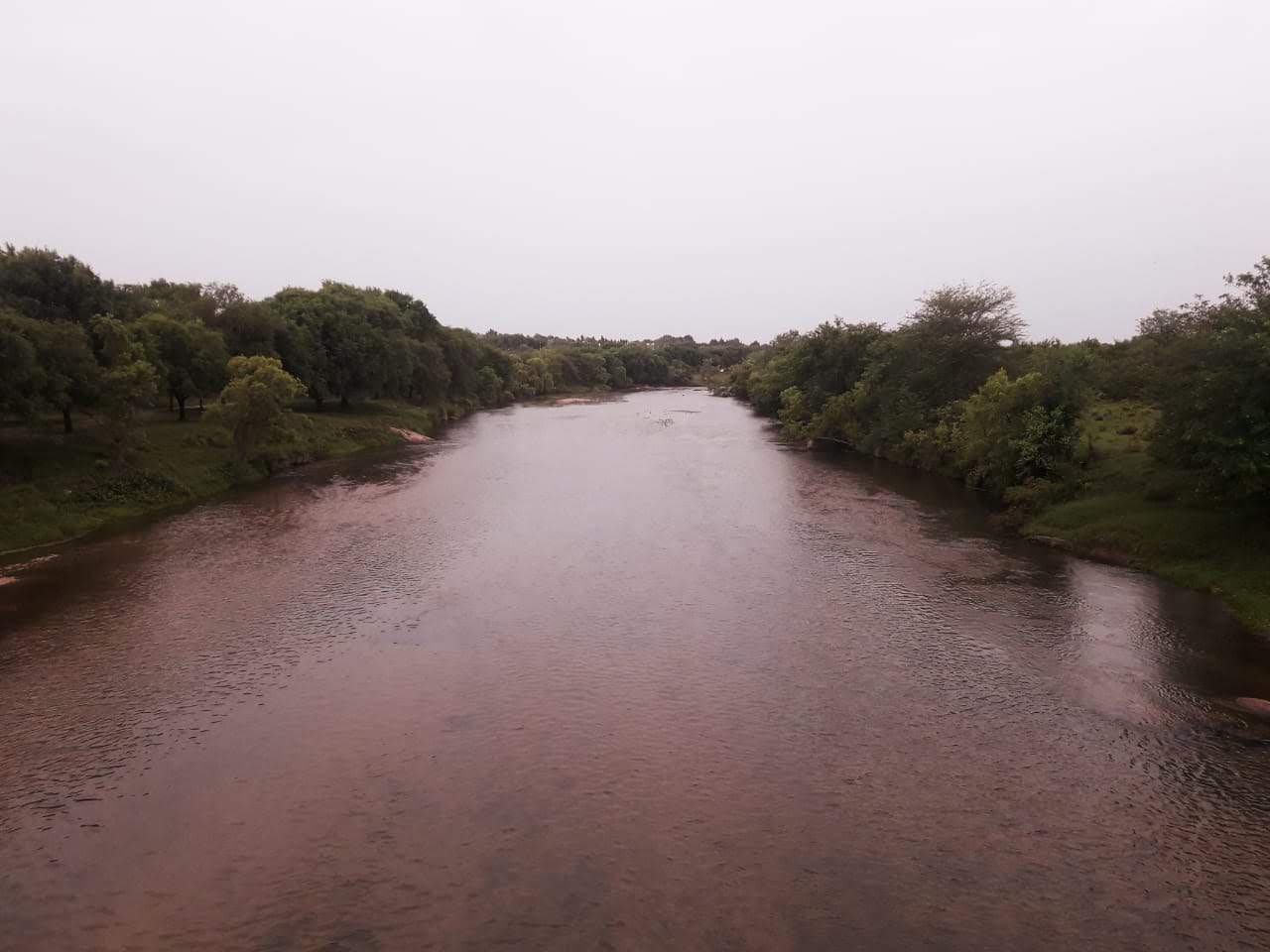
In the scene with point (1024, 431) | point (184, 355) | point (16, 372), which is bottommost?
point (1024, 431)

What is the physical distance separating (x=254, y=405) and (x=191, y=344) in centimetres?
832

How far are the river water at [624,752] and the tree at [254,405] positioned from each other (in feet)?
44.4

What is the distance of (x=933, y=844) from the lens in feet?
38.4

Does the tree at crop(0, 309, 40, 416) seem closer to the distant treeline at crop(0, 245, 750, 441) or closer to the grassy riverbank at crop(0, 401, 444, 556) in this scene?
the distant treeline at crop(0, 245, 750, 441)

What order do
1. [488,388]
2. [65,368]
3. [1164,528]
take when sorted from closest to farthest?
[1164,528] → [65,368] → [488,388]

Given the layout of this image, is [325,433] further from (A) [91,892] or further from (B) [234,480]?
(A) [91,892]

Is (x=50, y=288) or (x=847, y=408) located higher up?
(x=50, y=288)

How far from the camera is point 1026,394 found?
33.1m

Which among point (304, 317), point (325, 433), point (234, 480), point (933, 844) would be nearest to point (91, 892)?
point (933, 844)

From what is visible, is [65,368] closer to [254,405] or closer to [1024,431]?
[254,405]

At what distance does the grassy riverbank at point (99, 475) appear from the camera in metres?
29.4

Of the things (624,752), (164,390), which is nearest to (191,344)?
(164,390)

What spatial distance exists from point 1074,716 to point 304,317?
63.1 meters

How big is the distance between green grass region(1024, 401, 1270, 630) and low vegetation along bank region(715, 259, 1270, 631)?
53 millimetres
